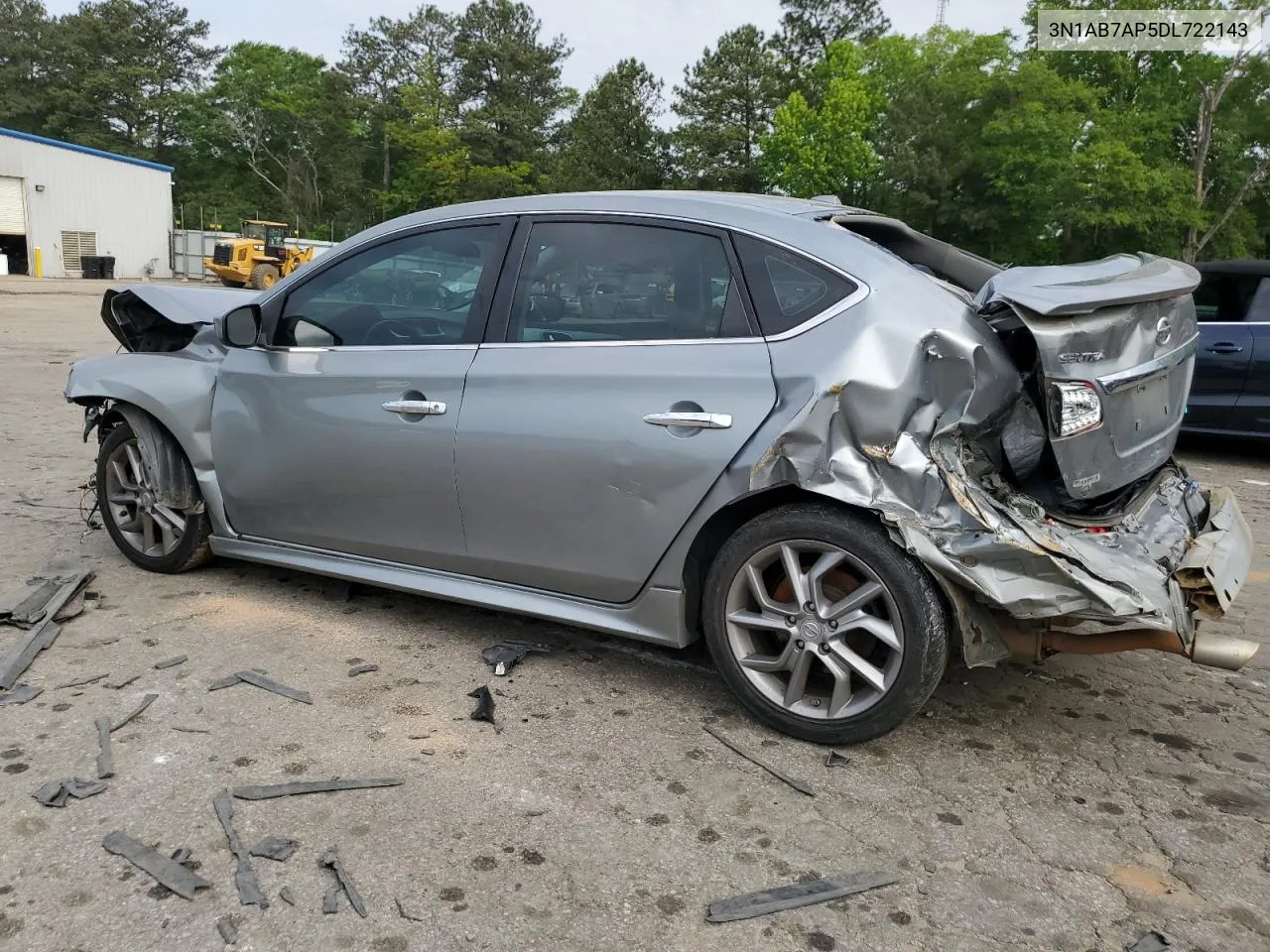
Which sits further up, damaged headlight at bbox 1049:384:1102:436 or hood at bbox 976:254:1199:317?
hood at bbox 976:254:1199:317

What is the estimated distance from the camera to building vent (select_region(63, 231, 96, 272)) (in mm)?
41125

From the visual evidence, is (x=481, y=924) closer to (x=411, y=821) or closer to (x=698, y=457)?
(x=411, y=821)

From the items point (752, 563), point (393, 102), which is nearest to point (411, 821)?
point (752, 563)

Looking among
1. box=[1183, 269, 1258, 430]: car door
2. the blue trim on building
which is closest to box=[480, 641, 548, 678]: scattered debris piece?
box=[1183, 269, 1258, 430]: car door

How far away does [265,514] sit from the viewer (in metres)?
4.16

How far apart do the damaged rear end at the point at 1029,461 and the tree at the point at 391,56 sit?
7169 centimetres

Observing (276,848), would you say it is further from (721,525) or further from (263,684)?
(721,525)

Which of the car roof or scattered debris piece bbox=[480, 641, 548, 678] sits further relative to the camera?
the car roof

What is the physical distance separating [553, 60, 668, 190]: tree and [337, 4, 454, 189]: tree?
1650 centimetres

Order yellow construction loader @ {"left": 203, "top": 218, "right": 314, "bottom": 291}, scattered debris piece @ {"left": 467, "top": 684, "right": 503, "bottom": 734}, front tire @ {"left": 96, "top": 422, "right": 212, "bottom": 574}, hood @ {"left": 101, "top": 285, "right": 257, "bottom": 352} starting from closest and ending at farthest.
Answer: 1. scattered debris piece @ {"left": 467, "top": 684, "right": 503, "bottom": 734}
2. front tire @ {"left": 96, "top": 422, "right": 212, "bottom": 574}
3. hood @ {"left": 101, "top": 285, "right": 257, "bottom": 352}
4. yellow construction loader @ {"left": 203, "top": 218, "right": 314, "bottom": 291}

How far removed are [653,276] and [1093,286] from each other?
1.39 m

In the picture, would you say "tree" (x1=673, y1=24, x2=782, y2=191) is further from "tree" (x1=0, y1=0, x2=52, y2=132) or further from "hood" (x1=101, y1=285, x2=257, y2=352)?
"hood" (x1=101, y1=285, x2=257, y2=352)

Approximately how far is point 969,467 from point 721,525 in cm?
80

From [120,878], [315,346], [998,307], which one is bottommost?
[120,878]
